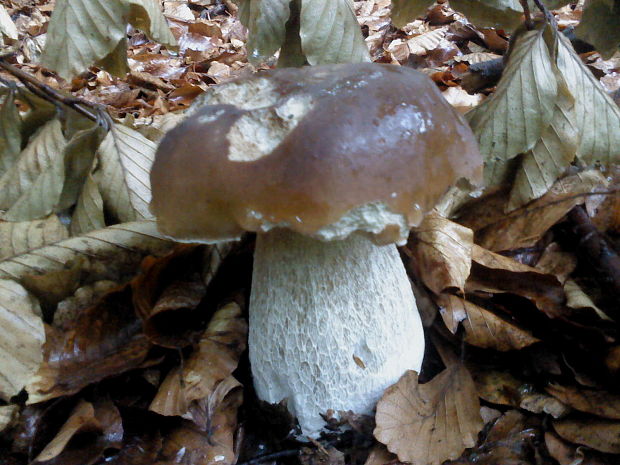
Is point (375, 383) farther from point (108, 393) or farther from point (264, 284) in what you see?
point (108, 393)

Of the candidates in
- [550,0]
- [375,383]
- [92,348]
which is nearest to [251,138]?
[375,383]

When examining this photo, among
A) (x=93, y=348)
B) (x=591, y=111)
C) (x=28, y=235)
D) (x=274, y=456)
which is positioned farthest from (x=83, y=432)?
(x=591, y=111)

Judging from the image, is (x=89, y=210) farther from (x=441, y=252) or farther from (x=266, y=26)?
(x=441, y=252)

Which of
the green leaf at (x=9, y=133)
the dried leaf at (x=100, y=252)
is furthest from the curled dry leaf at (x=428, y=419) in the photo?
the green leaf at (x=9, y=133)

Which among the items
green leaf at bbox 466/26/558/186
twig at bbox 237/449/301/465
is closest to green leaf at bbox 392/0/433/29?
green leaf at bbox 466/26/558/186

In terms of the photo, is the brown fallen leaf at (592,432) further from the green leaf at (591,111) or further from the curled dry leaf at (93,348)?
the curled dry leaf at (93,348)

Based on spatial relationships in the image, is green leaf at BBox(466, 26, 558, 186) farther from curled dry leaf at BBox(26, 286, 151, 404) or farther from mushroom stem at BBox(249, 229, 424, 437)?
curled dry leaf at BBox(26, 286, 151, 404)

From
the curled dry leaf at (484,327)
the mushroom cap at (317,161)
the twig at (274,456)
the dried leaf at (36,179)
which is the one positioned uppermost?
the mushroom cap at (317,161)
